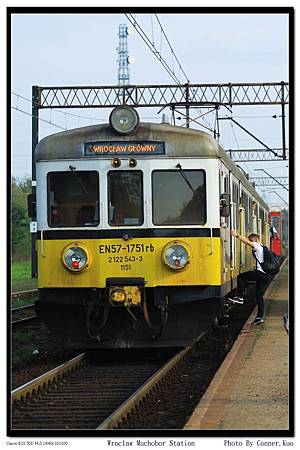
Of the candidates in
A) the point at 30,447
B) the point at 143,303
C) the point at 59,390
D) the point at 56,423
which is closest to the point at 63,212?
the point at 143,303

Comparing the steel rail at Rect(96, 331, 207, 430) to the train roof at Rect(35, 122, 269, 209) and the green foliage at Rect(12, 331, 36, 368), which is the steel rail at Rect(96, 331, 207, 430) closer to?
the green foliage at Rect(12, 331, 36, 368)

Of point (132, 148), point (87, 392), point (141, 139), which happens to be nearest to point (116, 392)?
point (87, 392)

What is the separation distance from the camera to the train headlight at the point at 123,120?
10125mm

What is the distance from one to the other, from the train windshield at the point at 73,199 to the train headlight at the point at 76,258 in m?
0.28

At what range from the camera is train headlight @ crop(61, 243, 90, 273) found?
1012 centimetres

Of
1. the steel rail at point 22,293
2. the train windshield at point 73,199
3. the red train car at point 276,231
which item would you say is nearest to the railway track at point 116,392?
the train windshield at point 73,199

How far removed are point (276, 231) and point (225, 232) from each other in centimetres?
1961

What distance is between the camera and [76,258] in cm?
1015

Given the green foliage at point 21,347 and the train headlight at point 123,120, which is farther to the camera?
the green foliage at point 21,347

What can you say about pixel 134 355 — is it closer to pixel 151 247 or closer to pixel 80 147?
pixel 151 247

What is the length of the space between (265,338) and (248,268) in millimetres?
4344

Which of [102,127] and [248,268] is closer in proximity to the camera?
[102,127]

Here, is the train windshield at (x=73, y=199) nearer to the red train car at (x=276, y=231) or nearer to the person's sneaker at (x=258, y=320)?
the person's sneaker at (x=258, y=320)

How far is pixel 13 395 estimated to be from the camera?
831cm
